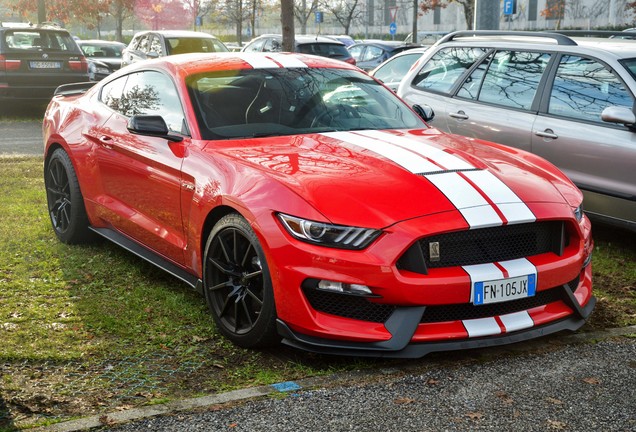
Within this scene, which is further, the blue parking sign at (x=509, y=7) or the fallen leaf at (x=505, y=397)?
the blue parking sign at (x=509, y=7)

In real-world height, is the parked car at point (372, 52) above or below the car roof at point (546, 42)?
A: below

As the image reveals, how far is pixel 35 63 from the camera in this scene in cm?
1688

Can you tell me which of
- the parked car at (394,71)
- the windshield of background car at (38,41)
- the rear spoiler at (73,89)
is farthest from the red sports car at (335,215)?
the windshield of background car at (38,41)

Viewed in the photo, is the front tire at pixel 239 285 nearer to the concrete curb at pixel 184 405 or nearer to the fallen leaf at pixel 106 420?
the concrete curb at pixel 184 405

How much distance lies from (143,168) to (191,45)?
1452 centimetres

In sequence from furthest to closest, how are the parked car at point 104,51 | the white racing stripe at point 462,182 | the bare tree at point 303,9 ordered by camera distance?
the bare tree at point 303,9
the parked car at point 104,51
the white racing stripe at point 462,182

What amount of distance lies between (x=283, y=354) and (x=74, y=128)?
3030 millimetres

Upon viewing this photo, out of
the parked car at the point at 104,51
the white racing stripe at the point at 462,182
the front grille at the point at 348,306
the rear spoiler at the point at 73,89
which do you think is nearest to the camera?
the front grille at the point at 348,306

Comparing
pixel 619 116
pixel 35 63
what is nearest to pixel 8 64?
pixel 35 63

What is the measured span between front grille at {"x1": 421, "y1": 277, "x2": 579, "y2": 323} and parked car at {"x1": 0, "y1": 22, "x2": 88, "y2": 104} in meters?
13.9

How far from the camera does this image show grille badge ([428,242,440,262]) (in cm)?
436

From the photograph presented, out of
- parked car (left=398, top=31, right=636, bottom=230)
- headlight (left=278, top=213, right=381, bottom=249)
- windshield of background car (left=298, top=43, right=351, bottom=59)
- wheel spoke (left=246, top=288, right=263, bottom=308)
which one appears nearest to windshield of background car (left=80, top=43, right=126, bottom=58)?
windshield of background car (left=298, top=43, right=351, bottom=59)

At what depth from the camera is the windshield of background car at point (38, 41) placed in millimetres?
16875

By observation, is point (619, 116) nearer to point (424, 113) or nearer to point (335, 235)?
point (424, 113)
